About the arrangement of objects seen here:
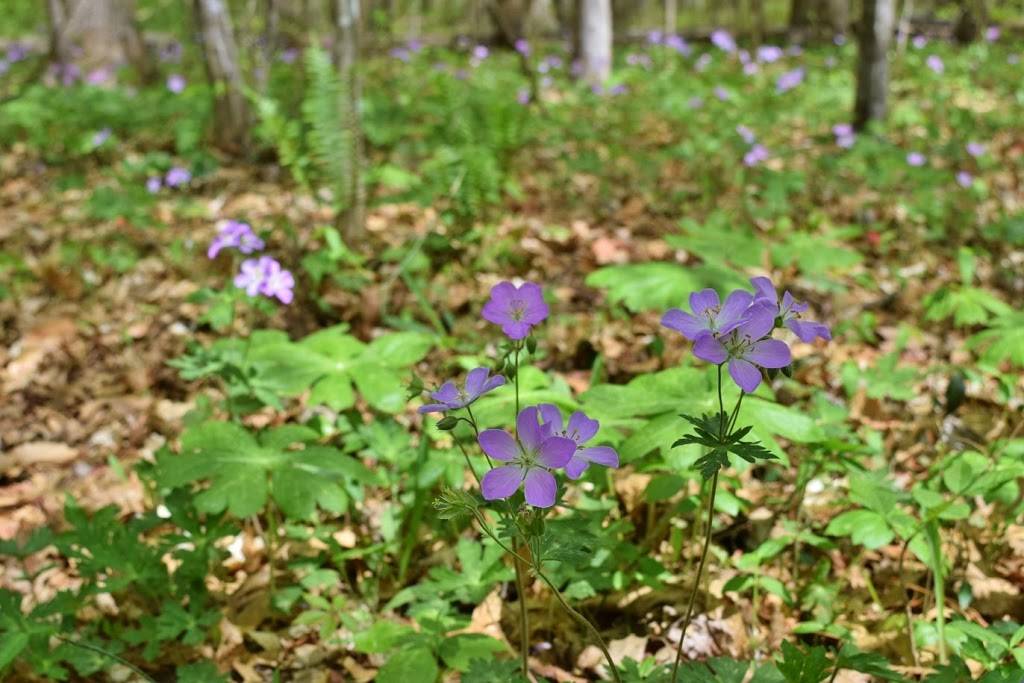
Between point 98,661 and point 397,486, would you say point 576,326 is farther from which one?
point 98,661

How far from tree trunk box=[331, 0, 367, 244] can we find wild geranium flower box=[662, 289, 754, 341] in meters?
2.87

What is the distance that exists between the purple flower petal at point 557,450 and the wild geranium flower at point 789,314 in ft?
1.12

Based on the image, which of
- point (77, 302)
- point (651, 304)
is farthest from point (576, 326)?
point (77, 302)

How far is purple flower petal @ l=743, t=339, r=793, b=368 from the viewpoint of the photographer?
1102mm

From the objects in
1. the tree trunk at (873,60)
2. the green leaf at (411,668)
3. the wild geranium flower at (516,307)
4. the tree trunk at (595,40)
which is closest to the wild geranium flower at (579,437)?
the wild geranium flower at (516,307)

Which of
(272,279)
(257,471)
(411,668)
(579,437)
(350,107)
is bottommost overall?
(411,668)

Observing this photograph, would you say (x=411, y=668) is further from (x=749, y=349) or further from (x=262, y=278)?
(x=262, y=278)

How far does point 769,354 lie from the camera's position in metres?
1.11

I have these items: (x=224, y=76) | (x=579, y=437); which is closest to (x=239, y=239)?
(x=579, y=437)

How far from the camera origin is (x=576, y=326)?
10.7 feet

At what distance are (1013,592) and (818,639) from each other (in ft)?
1.64

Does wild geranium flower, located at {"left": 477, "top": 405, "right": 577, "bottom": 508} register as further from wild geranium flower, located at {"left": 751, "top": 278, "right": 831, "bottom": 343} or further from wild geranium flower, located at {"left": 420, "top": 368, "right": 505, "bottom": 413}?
wild geranium flower, located at {"left": 751, "top": 278, "right": 831, "bottom": 343}

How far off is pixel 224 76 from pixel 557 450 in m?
5.05

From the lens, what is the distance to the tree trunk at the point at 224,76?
5027mm
